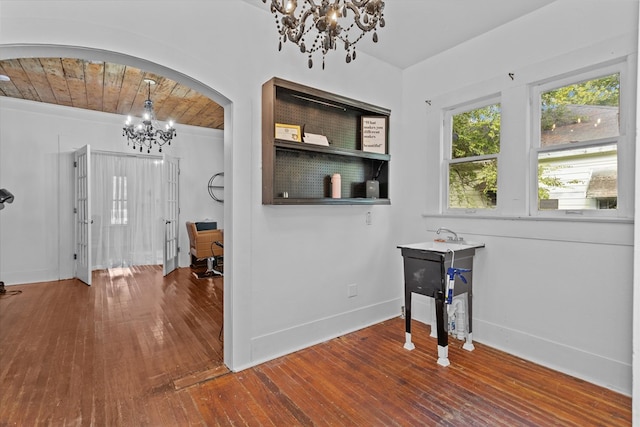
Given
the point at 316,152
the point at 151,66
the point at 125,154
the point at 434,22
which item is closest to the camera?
the point at 151,66

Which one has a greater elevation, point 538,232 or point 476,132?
point 476,132

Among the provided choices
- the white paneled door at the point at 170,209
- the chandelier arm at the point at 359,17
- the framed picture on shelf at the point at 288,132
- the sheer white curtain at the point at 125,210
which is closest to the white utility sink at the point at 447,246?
the framed picture on shelf at the point at 288,132

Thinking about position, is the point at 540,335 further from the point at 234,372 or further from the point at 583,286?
the point at 234,372

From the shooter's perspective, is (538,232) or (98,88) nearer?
(538,232)

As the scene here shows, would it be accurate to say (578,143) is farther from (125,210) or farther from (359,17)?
(125,210)

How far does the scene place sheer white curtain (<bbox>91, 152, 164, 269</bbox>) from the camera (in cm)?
591

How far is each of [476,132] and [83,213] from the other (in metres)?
5.66

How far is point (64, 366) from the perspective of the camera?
2.43 metres

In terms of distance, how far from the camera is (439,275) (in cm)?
255

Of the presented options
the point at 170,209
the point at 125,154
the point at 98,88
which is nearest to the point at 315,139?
the point at 98,88

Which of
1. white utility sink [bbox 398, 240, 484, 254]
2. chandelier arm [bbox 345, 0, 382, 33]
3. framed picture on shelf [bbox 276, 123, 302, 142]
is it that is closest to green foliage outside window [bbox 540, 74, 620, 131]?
white utility sink [bbox 398, 240, 484, 254]

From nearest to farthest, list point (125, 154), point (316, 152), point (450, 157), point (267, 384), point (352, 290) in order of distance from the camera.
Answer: point (267, 384)
point (316, 152)
point (352, 290)
point (450, 157)
point (125, 154)

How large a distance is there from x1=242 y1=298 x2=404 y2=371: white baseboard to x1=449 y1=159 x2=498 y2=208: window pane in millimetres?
1308

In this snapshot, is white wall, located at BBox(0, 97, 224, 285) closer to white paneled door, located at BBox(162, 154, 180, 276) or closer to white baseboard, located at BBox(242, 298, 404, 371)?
white paneled door, located at BBox(162, 154, 180, 276)
